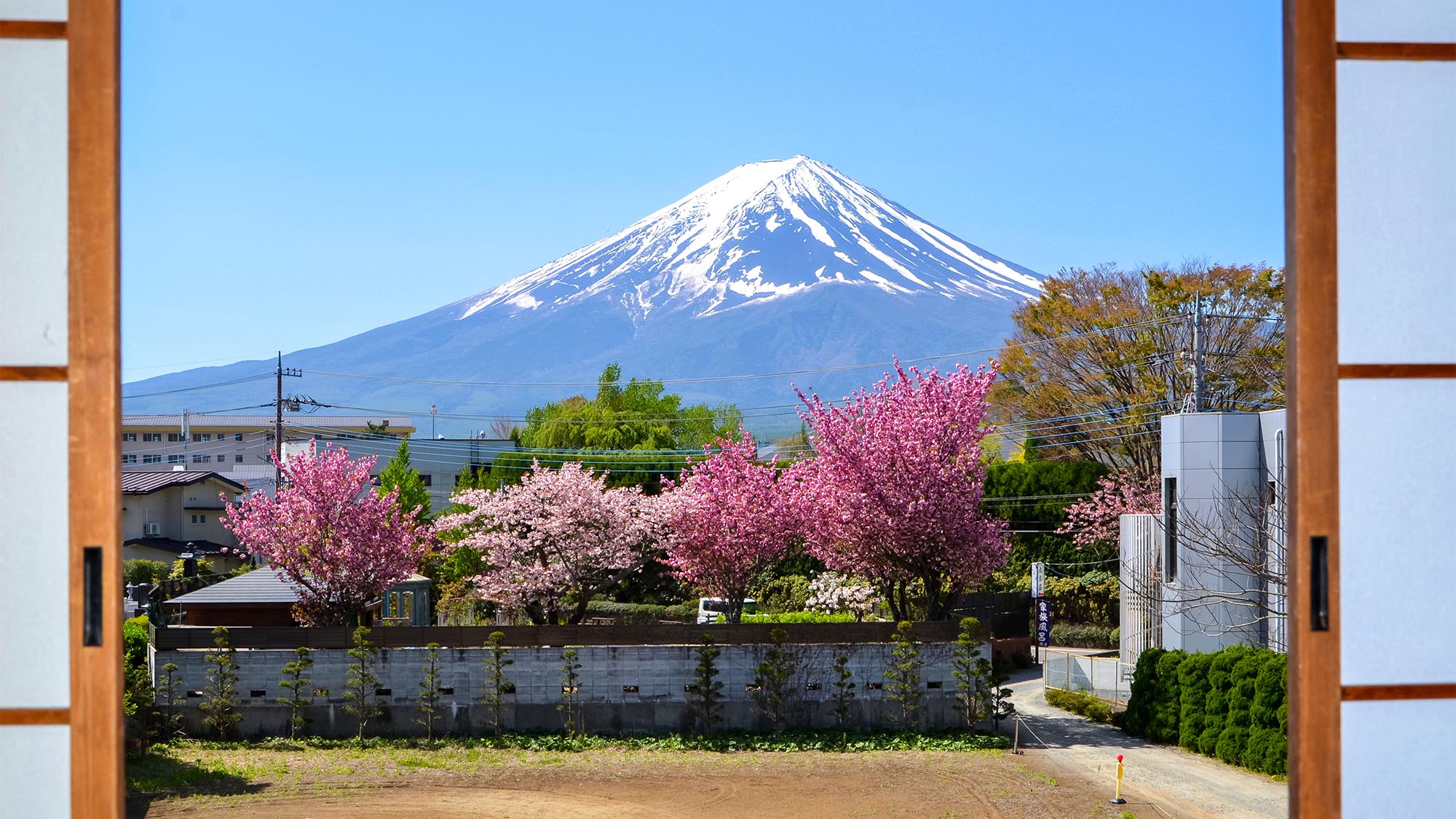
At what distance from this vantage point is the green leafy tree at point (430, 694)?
1550 cm

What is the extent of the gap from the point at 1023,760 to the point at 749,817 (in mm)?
4476

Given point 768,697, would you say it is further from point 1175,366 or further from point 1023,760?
point 1175,366

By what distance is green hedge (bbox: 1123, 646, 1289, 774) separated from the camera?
13148 mm

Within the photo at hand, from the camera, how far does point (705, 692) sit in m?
15.6

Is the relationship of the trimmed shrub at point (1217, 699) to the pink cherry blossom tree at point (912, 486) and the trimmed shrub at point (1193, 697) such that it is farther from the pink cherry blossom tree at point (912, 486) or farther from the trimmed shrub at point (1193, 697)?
the pink cherry blossom tree at point (912, 486)

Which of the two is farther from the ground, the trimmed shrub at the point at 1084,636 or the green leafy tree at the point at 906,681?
the green leafy tree at the point at 906,681

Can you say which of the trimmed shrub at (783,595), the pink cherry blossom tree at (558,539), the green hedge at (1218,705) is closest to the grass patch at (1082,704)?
the green hedge at (1218,705)

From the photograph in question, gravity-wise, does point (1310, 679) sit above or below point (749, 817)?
above

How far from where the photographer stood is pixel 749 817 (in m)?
11.5

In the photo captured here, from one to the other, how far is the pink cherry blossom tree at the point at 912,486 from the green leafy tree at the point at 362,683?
7123 millimetres

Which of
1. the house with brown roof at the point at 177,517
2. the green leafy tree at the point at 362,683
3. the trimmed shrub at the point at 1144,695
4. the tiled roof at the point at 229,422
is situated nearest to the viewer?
the green leafy tree at the point at 362,683

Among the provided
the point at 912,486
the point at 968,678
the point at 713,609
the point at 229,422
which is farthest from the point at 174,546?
the point at 229,422

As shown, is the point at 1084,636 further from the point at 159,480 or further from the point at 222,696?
the point at 159,480

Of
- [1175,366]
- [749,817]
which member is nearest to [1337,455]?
[749,817]
